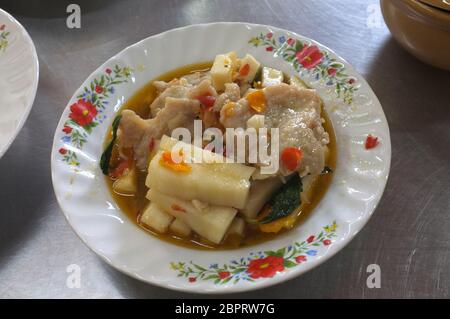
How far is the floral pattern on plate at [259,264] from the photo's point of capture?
153cm

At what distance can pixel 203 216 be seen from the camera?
1678 millimetres

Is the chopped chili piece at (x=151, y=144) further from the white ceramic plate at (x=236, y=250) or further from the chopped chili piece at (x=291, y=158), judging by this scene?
the chopped chili piece at (x=291, y=158)

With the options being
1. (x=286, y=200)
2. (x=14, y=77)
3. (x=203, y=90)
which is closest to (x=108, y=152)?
(x=203, y=90)

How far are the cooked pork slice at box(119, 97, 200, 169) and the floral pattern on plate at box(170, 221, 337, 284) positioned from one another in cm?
60

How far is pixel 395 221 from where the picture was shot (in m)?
1.94

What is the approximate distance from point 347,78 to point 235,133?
663 mm

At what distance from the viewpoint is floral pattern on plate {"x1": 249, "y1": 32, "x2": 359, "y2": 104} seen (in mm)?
2057

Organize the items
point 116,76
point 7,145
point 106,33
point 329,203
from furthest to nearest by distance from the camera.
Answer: point 106,33
point 116,76
point 7,145
point 329,203

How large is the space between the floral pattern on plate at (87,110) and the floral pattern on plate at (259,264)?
2.33 ft

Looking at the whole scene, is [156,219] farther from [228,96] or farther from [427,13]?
[427,13]

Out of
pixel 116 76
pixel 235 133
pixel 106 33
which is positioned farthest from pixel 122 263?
pixel 106 33

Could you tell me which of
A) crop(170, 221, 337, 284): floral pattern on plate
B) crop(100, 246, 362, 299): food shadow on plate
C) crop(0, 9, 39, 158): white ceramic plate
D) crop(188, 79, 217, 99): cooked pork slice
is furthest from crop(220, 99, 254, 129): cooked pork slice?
crop(0, 9, 39, 158): white ceramic plate
